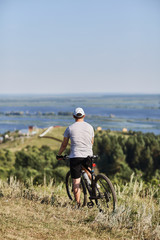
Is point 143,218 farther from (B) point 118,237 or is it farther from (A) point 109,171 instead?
(A) point 109,171

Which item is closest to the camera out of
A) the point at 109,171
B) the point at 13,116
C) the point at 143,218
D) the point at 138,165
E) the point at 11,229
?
the point at 11,229

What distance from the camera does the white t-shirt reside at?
215 inches

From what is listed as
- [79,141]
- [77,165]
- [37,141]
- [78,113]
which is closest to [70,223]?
[77,165]

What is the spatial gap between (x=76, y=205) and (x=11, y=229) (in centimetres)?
152

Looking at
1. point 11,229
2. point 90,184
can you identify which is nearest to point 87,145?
point 90,184

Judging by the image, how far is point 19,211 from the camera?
17.1 ft

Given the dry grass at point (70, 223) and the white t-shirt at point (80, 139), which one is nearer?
the dry grass at point (70, 223)

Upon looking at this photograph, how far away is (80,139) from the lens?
547 cm

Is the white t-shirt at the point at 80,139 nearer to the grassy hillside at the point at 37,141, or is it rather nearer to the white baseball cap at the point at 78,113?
the white baseball cap at the point at 78,113

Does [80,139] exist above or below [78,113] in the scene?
below

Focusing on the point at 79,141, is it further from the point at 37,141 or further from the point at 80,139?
the point at 37,141

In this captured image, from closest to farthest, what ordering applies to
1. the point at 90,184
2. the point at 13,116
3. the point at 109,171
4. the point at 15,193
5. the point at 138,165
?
the point at 90,184 → the point at 15,193 → the point at 109,171 → the point at 138,165 → the point at 13,116

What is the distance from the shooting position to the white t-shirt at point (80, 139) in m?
A: 5.46

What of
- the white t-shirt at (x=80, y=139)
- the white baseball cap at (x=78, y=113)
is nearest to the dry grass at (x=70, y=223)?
the white t-shirt at (x=80, y=139)
